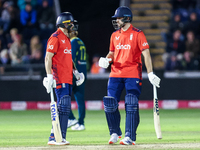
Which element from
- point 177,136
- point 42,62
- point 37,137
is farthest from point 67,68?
point 42,62

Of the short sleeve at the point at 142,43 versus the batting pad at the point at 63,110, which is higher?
the short sleeve at the point at 142,43

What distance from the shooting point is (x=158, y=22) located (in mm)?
17672

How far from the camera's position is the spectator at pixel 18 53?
45.2 feet

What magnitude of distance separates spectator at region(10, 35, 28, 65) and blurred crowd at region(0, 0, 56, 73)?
12cm

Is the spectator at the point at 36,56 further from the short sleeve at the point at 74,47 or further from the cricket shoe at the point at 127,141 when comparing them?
the cricket shoe at the point at 127,141

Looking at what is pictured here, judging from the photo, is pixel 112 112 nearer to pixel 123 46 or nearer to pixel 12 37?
pixel 123 46

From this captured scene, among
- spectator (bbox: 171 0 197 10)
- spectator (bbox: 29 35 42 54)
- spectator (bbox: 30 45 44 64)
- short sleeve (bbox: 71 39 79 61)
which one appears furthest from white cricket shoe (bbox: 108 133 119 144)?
spectator (bbox: 171 0 197 10)

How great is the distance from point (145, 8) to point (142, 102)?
20.0 feet

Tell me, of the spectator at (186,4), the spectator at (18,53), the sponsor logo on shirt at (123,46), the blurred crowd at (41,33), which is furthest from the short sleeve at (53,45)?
the spectator at (186,4)

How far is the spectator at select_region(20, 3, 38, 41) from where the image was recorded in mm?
15502

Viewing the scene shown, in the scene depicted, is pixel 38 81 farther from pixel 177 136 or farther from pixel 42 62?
pixel 177 136

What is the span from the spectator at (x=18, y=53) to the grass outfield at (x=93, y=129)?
1.77 m

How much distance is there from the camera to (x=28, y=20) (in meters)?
15.7

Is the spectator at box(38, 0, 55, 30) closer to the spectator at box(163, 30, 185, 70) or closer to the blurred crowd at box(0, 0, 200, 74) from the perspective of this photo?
the blurred crowd at box(0, 0, 200, 74)
